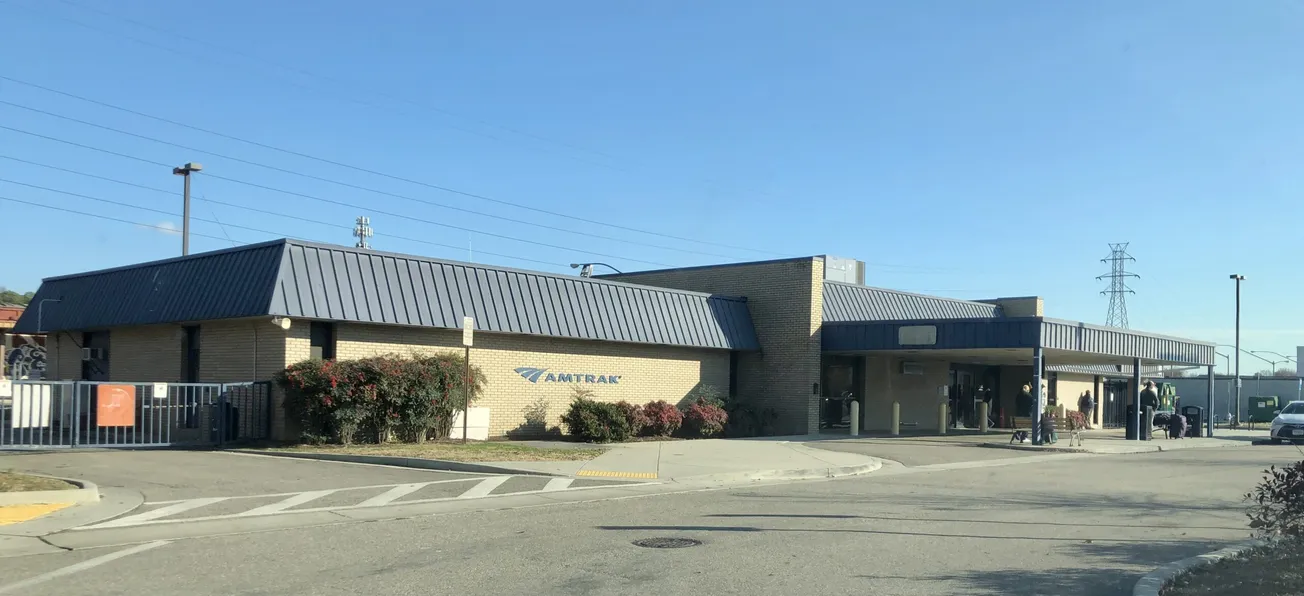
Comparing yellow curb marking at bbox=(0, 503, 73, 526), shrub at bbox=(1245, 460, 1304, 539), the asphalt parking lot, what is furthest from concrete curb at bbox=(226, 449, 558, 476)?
shrub at bbox=(1245, 460, 1304, 539)

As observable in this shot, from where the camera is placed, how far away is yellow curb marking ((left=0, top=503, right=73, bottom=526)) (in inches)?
452

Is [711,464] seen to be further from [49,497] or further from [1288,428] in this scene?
[1288,428]

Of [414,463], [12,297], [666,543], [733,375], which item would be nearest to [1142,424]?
[733,375]

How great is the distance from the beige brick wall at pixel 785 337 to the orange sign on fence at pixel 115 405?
1733 centimetres

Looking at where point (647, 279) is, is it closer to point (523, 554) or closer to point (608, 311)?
point (608, 311)

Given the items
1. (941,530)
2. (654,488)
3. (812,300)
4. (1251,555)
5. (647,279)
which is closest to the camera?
(1251,555)

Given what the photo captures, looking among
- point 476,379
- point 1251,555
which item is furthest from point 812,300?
point 1251,555

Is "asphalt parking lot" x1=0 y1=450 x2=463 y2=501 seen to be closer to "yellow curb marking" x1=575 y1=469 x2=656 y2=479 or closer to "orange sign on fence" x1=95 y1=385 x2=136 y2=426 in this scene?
"orange sign on fence" x1=95 y1=385 x2=136 y2=426

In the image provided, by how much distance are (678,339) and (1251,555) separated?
20.1 m

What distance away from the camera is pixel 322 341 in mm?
22234

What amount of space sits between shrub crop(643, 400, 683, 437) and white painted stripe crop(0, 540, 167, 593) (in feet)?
56.0

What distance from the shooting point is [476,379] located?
2377cm

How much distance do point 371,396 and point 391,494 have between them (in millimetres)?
6872

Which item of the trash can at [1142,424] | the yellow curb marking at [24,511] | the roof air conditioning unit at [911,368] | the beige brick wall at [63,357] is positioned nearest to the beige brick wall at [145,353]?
the beige brick wall at [63,357]
